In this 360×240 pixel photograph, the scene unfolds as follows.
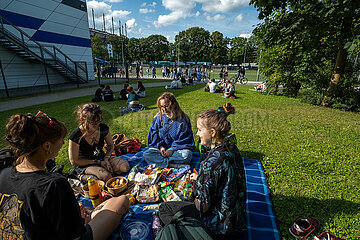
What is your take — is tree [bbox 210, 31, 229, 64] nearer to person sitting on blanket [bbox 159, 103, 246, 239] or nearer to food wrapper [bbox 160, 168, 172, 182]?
food wrapper [bbox 160, 168, 172, 182]

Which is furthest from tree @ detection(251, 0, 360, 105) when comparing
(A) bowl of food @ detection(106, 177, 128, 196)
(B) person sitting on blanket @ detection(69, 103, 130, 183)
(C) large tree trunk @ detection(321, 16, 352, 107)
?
(A) bowl of food @ detection(106, 177, 128, 196)

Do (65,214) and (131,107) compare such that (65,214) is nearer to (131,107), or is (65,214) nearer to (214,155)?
(214,155)

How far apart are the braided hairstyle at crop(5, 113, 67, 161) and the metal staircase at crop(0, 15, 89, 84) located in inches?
620

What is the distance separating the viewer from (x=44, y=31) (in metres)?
16.2

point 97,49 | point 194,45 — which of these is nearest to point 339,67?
point 97,49

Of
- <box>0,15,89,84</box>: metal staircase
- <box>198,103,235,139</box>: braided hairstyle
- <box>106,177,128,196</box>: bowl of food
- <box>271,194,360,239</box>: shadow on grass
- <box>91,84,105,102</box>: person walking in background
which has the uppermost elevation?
<box>0,15,89,84</box>: metal staircase

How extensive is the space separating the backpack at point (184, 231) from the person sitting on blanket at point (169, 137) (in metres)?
2.07

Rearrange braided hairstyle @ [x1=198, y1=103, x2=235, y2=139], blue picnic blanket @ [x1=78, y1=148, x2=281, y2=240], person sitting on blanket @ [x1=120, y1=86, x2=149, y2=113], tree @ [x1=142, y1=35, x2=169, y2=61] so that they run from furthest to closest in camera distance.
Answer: tree @ [x1=142, y1=35, x2=169, y2=61], person sitting on blanket @ [x1=120, y1=86, x2=149, y2=113], blue picnic blanket @ [x1=78, y1=148, x2=281, y2=240], braided hairstyle @ [x1=198, y1=103, x2=235, y2=139]

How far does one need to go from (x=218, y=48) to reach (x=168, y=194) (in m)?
85.4

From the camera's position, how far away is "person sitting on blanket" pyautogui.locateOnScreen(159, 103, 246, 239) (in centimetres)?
179

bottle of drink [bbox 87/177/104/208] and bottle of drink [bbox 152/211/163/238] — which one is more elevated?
bottle of drink [bbox 87/177/104/208]

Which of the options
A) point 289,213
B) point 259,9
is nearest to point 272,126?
point 289,213

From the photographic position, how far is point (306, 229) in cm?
244

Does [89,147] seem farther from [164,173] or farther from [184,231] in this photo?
[184,231]
